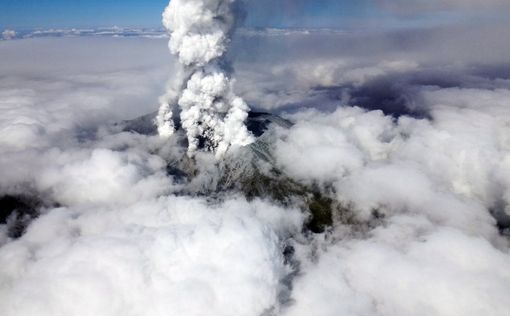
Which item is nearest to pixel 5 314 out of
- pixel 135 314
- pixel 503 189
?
pixel 135 314

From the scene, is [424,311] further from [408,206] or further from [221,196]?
[221,196]

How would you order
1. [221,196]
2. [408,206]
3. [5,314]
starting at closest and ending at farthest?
[5,314], [221,196], [408,206]

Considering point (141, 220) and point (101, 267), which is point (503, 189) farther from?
point (101, 267)

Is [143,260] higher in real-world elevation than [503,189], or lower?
higher

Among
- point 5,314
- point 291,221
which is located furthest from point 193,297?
point 291,221

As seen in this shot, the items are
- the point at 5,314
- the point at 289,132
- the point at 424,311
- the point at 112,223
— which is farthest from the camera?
the point at 289,132

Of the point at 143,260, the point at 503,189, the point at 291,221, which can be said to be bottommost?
the point at 291,221

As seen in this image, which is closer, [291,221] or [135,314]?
[135,314]

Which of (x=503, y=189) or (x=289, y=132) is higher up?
(x=289, y=132)

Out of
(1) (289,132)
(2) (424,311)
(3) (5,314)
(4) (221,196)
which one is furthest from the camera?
(1) (289,132)
